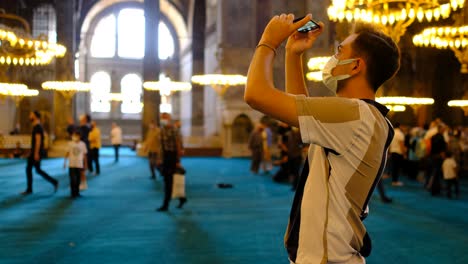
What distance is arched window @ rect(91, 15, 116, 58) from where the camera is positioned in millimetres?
46906

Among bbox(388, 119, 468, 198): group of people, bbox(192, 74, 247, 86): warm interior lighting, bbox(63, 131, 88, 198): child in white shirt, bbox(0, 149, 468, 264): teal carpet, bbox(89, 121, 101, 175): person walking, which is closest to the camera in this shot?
bbox(0, 149, 468, 264): teal carpet

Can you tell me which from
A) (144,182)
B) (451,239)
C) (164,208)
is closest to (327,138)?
(451,239)

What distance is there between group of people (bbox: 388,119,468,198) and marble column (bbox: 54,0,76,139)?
17417mm

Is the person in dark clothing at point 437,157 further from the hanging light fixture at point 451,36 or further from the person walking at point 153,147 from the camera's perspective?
the person walking at point 153,147

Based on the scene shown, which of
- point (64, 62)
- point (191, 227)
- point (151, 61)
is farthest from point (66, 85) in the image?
point (191, 227)

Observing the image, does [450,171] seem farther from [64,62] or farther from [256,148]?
[64,62]

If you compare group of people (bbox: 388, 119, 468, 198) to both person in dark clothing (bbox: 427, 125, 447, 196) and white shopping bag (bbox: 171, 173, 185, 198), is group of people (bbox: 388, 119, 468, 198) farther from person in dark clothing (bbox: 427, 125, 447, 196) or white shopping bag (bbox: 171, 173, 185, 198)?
white shopping bag (bbox: 171, 173, 185, 198)

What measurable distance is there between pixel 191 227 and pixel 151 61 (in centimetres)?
2261

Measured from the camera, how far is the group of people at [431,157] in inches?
490

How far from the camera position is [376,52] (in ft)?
6.10

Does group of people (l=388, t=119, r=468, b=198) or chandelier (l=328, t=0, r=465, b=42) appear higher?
chandelier (l=328, t=0, r=465, b=42)

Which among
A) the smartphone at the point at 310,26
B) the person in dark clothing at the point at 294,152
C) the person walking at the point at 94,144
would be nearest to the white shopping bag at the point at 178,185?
the person in dark clothing at the point at 294,152

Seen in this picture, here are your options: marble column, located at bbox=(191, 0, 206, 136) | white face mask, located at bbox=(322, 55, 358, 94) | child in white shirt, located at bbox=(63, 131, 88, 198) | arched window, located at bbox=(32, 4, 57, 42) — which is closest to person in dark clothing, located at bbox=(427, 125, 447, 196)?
child in white shirt, located at bbox=(63, 131, 88, 198)

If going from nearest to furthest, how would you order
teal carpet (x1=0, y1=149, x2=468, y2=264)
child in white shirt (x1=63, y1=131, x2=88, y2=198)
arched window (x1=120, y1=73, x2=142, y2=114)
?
teal carpet (x1=0, y1=149, x2=468, y2=264)
child in white shirt (x1=63, y1=131, x2=88, y2=198)
arched window (x1=120, y1=73, x2=142, y2=114)
